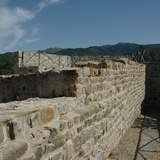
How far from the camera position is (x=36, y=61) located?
21609mm

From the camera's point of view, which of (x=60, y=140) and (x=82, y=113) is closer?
(x=60, y=140)

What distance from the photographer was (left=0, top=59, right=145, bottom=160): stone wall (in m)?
2.70

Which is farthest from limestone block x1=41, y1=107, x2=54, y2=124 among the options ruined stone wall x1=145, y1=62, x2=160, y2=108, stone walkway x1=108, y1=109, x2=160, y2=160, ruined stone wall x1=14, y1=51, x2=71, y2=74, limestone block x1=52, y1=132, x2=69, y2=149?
ruined stone wall x1=14, y1=51, x2=71, y2=74

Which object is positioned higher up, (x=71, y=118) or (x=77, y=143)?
(x=71, y=118)

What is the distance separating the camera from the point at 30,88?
5.93m

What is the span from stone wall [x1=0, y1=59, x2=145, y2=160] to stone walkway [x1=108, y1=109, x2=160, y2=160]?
28 cm

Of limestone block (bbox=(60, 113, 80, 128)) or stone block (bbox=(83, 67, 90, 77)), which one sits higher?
stone block (bbox=(83, 67, 90, 77))

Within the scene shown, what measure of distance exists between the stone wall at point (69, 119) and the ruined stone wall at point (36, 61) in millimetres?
12146

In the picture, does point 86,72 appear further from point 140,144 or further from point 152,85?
point 152,85

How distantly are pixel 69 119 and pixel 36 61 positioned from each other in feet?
59.4

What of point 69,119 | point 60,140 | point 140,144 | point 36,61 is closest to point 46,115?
point 60,140

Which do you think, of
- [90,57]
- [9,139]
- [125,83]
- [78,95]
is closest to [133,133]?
[125,83]

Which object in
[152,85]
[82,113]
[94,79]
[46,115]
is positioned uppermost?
[94,79]

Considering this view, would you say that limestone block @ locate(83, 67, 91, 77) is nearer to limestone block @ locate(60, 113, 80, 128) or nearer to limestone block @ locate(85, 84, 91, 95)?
limestone block @ locate(85, 84, 91, 95)
